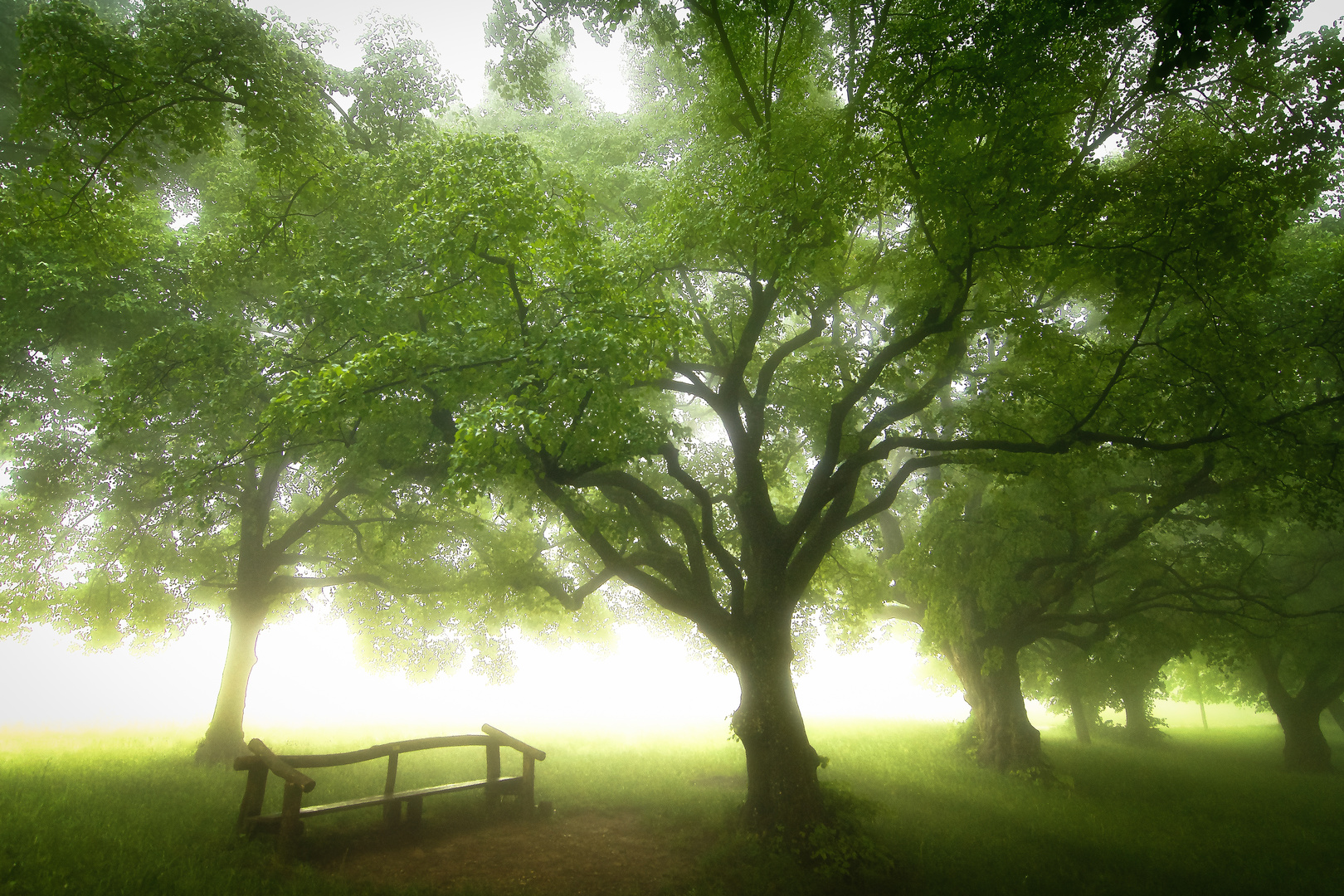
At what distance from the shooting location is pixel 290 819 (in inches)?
294

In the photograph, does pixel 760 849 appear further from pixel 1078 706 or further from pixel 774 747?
pixel 1078 706

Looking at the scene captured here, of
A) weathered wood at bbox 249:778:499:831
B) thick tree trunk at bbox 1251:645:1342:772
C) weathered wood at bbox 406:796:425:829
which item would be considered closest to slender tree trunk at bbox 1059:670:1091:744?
thick tree trunk at bbox 1251:645:1342:772

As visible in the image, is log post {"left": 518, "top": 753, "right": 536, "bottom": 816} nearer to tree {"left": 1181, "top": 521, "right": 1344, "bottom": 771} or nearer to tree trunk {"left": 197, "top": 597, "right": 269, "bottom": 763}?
tree trunk {"left": 197, "top": 597, "right": 269, "bottom": 763}

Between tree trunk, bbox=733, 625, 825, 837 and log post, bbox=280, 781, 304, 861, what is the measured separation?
5.95 m

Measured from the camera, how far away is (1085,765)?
16.7m

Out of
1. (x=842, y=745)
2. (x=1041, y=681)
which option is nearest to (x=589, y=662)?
(x=842, y=745)

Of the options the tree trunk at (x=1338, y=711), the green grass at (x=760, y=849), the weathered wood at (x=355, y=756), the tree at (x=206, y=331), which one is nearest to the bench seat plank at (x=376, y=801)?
the green grass at (x=760, y=849)

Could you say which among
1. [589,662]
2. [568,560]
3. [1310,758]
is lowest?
[1310,758]

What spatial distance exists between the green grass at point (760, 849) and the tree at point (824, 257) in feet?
6.90

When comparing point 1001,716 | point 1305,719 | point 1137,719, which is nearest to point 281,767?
point 1001,716

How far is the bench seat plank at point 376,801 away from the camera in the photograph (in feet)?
24.7

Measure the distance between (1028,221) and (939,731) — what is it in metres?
20.9

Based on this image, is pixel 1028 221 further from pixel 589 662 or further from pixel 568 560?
pixel 589 662

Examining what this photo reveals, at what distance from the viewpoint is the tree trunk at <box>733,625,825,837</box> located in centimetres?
893
